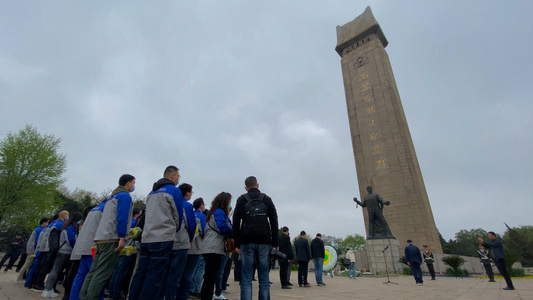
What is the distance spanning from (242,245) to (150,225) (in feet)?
4.15

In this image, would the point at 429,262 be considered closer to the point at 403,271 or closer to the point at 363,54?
the point at 403,271

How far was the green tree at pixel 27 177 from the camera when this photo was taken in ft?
64.5

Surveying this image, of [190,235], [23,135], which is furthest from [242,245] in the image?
[23,135]

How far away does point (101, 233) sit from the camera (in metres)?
3.88

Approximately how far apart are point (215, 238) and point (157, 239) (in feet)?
3.40

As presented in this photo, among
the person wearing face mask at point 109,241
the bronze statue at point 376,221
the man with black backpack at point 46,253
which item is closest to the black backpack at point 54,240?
the man with black backpack at point 46,253

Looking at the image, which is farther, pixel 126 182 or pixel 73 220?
pixel 73 220

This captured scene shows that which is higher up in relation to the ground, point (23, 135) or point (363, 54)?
point (363, 54)

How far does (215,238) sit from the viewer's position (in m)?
4.12

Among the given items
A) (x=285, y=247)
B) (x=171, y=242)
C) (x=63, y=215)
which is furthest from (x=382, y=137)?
(x=171, y=242)

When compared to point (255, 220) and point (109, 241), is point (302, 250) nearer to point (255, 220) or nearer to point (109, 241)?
point (255, 220)

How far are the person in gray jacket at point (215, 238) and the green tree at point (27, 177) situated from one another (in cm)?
2254

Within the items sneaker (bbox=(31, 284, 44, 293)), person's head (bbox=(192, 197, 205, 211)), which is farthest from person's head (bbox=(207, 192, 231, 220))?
sneaker (bbox=(31, 284, 44, 293))

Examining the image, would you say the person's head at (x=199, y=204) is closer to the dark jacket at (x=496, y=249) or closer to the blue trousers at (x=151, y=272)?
the blue trousers at (x=151, y=272)
